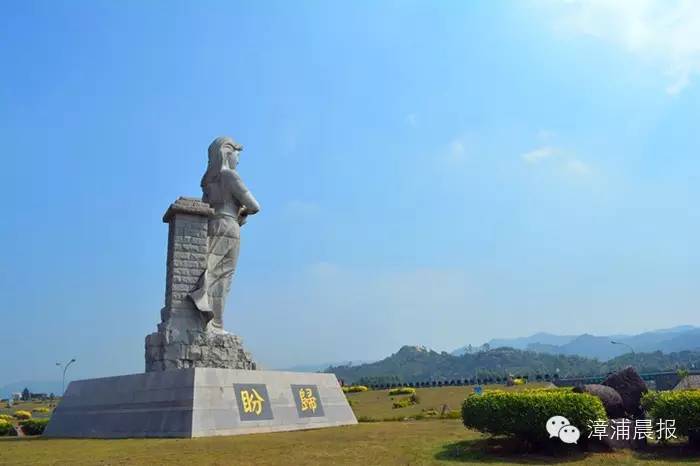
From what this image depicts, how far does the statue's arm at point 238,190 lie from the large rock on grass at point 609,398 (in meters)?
8.42

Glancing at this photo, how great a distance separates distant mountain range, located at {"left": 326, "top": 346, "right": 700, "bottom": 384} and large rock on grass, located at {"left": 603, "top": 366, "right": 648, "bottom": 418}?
3901 inches

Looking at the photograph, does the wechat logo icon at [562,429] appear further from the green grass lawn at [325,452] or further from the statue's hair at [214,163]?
the statue's hair at [214,163]

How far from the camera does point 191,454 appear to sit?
8250 millimetres

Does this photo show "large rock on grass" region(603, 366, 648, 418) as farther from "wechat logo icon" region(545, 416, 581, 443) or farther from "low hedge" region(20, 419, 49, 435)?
"low hedge" region(20, 419, 49, 435)

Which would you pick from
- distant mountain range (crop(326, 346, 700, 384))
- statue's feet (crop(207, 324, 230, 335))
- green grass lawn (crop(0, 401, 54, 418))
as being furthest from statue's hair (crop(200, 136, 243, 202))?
distant mountain range (crop(326, 346, 700, 384))

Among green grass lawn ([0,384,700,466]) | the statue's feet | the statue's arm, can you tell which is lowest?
green grass lawn ([0,384,700,466])

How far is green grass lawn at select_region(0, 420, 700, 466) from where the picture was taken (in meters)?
7.91

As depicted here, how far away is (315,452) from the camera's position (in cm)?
852

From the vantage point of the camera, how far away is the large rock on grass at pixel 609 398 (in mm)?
9250

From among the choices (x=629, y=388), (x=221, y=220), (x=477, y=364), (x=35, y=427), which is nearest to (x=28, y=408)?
(x=35, y=427)

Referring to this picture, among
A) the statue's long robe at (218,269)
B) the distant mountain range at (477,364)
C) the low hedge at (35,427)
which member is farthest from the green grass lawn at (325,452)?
the distant mountain range at (477,364)

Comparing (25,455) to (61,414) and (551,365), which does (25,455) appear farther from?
(551,365)

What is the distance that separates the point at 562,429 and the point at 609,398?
1584mm

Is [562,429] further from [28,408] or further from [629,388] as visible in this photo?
[28,408]
